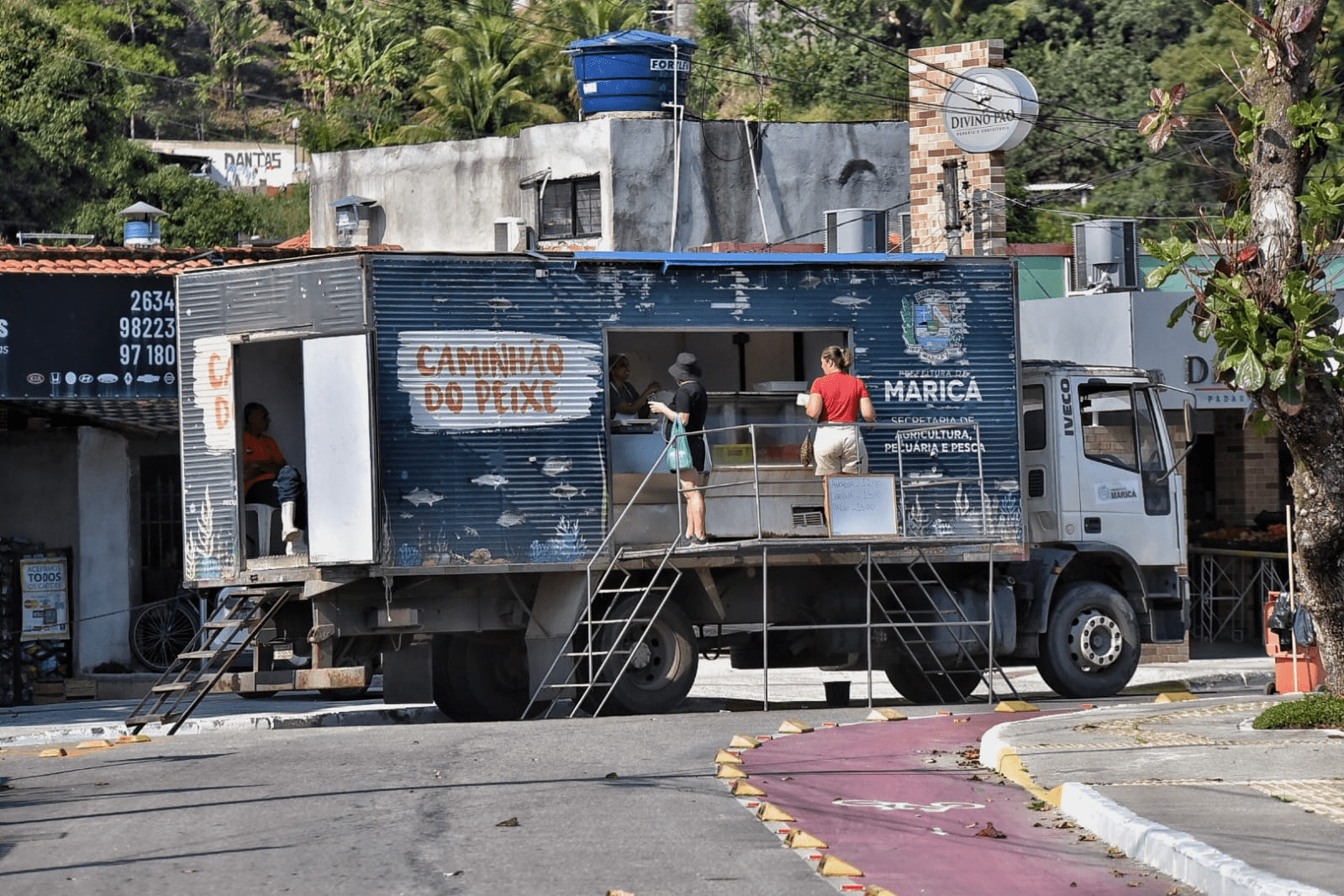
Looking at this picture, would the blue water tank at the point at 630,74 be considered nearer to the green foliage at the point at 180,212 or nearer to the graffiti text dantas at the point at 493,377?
the green foliage at the point at 180,212

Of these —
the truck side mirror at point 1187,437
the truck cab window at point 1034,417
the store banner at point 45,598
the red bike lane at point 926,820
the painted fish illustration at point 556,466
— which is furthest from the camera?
the store banner at point 45,598

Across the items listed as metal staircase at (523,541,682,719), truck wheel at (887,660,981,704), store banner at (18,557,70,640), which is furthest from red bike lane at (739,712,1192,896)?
store banner at (18,557,70,640)

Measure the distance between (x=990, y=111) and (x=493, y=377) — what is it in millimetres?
9533

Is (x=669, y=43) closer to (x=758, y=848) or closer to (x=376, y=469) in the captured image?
(x=376, y=469)

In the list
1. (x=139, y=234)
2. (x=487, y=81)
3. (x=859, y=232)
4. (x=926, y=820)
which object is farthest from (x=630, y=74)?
(x=926, y=820)

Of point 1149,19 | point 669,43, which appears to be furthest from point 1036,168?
point 669,43

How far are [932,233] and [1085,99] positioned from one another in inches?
1115

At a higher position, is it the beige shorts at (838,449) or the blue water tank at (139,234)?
the blue water tank at (139,234)

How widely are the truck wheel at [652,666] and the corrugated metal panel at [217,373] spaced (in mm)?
3181

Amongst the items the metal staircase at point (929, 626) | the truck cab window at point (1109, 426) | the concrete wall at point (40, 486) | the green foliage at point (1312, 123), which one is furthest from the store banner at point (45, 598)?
the green foliage at point (1312, 123)

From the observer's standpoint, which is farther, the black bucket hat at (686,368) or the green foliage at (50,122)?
the green foliage at (50,122)

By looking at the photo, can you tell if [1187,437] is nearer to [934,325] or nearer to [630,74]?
[934,325]

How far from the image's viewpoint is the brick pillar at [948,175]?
76.4 feet

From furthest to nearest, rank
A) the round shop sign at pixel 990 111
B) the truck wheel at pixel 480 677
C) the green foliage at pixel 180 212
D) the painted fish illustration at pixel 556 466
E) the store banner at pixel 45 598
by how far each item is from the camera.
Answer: the green foliage at pixel 180 212 → the round shop sign at pixel 990 111 → the store banner at pixel 45 598 → the truck wheel at pixel 480 677 → the painted fish illustration at pixel 556 466
